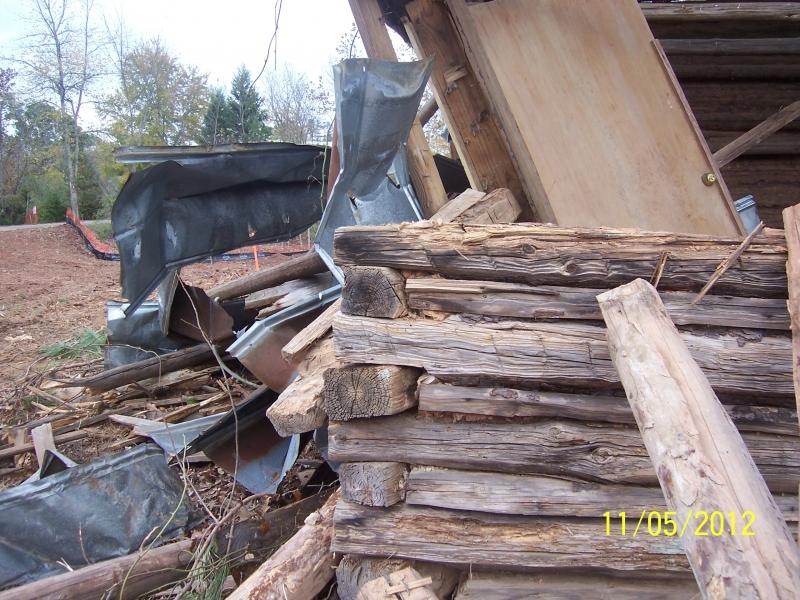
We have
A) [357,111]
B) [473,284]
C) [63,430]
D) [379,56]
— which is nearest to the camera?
[473,284]

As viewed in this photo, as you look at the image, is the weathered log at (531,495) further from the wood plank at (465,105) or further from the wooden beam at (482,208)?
the wood plank at (465,105)

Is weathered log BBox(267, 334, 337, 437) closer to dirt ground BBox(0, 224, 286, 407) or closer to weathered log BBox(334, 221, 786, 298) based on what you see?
weathered log BBox(334, 221, 786, 298)

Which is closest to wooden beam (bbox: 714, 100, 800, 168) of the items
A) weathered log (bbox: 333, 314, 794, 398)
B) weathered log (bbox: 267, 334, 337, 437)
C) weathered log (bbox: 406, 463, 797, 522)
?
weathered log (bbox: 333, 314, 794, 398)

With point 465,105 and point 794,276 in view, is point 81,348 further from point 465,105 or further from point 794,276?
point 794,276

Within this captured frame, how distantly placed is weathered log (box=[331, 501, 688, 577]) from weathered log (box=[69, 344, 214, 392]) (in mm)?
3796

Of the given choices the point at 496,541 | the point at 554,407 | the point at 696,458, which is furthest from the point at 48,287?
the point at 696,458

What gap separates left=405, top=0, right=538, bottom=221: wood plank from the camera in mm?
3914

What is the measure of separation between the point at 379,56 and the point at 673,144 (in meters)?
1.95

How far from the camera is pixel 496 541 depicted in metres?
2.28

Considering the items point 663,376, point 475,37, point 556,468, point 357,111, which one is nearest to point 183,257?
point 357,111

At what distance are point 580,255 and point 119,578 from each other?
265cm

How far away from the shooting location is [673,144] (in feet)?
12.7

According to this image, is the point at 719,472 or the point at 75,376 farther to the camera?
the point at 75,376

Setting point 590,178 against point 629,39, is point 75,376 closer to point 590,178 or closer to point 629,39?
point 590,178
